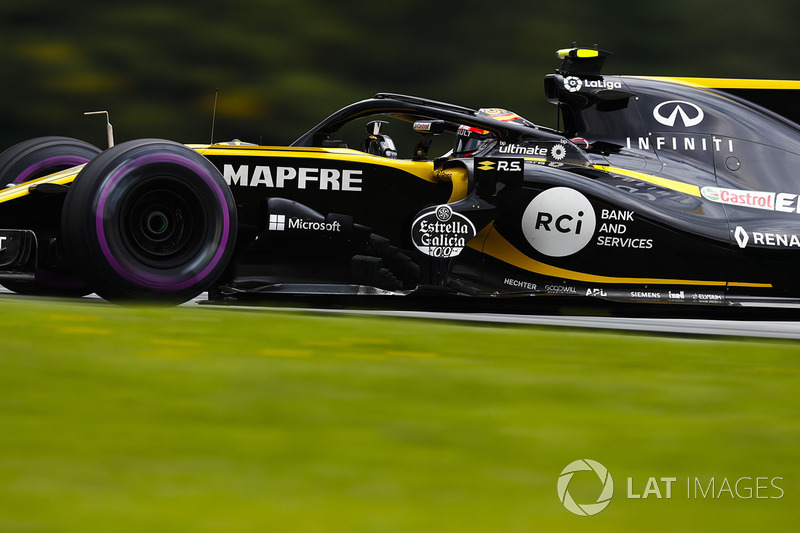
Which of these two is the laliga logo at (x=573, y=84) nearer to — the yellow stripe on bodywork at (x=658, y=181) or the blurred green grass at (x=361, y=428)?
the yellow stripe on bodywork at (x=658, y=181)

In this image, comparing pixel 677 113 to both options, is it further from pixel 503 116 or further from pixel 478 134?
pixel 478 134

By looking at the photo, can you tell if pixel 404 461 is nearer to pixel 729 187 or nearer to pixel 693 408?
pixel 693 408

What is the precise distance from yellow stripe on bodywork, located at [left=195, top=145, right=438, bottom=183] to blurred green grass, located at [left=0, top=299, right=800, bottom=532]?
1641 millimetres

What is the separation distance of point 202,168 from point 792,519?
347cm

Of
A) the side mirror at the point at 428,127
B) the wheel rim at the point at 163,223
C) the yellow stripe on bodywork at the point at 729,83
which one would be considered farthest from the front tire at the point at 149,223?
the yellow stripe on bodywork at the point at 729,83

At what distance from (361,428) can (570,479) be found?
56cm

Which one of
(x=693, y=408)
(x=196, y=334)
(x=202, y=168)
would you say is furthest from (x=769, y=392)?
(x=202, y=168)

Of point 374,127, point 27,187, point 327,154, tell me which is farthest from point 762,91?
point 27,187

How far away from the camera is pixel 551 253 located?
18.7 feet

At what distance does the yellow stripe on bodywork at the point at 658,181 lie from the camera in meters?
5.96

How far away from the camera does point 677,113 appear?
636 cm

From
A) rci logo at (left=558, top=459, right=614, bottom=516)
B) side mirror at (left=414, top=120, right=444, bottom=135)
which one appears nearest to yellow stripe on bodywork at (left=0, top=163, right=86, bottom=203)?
side mirror at (left=414, top=120, right=444, bottom=135)

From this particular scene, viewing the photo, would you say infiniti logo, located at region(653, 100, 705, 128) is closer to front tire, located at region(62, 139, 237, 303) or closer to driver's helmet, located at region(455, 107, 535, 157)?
driver's helmet, located at region(455, 107, 535, 157)

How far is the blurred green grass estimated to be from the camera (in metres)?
2.24
